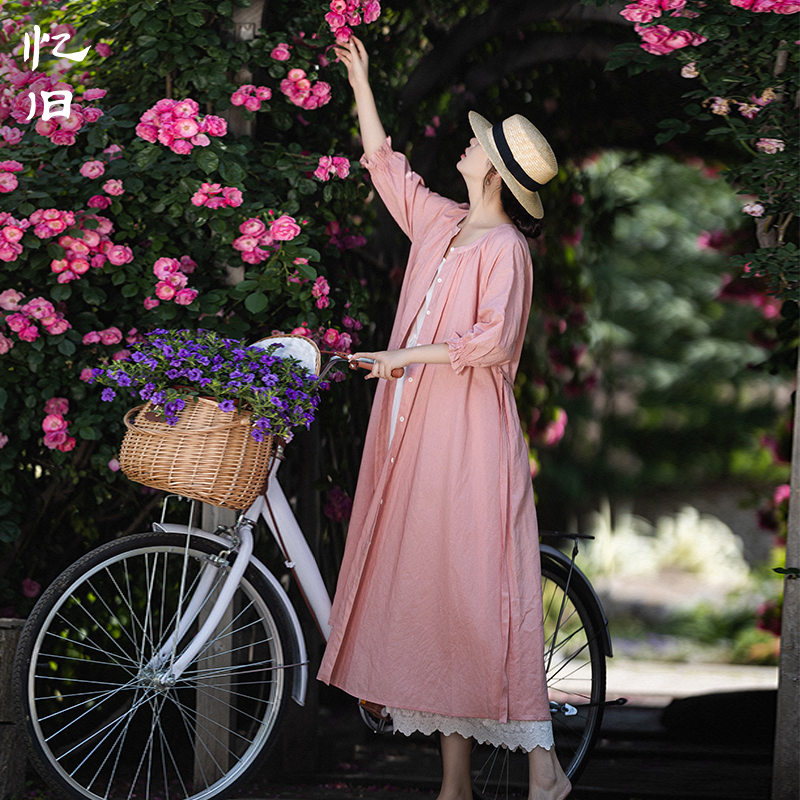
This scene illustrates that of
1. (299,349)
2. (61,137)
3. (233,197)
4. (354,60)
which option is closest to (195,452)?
(299,349)

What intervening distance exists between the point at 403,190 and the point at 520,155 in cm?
38

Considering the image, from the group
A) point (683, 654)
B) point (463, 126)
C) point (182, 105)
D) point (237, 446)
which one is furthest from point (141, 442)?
point (683, 654)

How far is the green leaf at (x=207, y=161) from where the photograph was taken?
2.64 m

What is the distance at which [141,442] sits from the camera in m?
2.16

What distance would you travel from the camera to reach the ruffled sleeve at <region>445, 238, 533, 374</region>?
2.26 meters

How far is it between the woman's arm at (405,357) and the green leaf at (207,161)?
2.39 feet

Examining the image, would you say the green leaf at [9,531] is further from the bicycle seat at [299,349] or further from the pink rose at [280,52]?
the pink rose at [280,52]

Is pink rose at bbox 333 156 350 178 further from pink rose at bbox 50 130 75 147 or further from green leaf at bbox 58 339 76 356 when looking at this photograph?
green leaf at bbox 58 339 76 356

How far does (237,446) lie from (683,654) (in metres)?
3.25

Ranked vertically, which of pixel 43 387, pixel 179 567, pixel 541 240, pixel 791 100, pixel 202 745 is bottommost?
pixel 202 745

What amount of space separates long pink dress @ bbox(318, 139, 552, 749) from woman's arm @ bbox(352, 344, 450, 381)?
4cm

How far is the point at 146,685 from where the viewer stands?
230cm

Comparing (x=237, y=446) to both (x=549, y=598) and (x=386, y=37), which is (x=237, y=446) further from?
(x=386, y=37)

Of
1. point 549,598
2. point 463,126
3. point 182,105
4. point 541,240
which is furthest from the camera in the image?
point 541,240
